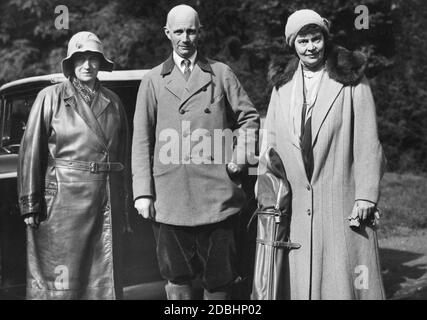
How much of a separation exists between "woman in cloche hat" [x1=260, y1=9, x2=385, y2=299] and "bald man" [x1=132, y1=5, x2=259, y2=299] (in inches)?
13.2

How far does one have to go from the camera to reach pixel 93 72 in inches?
178

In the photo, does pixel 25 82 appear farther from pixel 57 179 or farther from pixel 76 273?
pixel 76 273

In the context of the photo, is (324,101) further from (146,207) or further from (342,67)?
(146,207)

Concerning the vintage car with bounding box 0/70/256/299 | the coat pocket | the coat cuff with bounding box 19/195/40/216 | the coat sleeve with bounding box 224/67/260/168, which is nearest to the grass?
the vintage car with bounding box 0/70/256/299

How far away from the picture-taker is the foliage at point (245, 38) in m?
10.6

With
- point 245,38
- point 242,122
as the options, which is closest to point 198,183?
point 242,122

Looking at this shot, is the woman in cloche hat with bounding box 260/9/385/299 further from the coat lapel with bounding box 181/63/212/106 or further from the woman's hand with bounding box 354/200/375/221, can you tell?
the coat lapel with bounding box 181/63/212/106

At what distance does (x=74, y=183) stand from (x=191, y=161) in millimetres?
741

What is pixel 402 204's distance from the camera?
36.1ft

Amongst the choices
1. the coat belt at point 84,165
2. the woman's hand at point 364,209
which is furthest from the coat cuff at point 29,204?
the woman's hand at point 364,209

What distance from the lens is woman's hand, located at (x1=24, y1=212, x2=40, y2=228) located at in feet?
14.4
